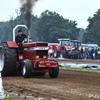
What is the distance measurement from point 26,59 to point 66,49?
91.2 ft

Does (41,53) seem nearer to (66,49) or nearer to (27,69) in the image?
(27,69)

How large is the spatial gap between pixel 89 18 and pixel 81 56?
59.2 metres

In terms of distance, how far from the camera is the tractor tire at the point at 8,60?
40.4 feet

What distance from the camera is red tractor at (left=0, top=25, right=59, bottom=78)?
38.9 ft

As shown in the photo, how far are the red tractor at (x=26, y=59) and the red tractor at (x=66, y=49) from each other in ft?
85.6

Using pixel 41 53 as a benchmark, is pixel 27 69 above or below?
below

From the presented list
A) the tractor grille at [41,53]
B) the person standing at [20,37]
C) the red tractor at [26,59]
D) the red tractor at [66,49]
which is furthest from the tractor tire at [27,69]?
the red tractor at [66,49]

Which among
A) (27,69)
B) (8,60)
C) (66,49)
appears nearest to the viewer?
(27,69)

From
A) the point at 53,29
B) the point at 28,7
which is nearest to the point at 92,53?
the point at 28,7

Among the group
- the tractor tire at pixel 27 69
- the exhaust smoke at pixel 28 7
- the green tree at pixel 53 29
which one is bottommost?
the tractor tire at pixel 27 69

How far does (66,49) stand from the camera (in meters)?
39.7

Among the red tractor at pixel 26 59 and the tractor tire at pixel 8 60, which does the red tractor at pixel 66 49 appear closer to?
the red tractor at pixel 26 59

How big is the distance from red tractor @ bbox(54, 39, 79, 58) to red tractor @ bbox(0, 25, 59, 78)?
2610 cm

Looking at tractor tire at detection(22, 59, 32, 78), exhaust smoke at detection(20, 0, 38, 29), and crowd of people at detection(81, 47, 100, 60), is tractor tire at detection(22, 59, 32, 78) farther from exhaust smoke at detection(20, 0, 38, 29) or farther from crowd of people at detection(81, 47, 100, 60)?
crowd of people at detection(81, 47, 100, 60)
